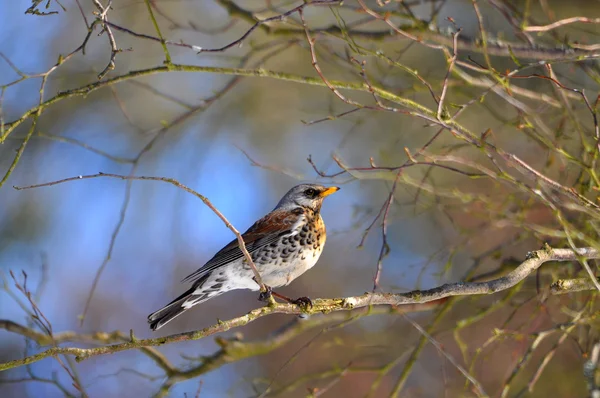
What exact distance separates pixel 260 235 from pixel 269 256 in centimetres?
20

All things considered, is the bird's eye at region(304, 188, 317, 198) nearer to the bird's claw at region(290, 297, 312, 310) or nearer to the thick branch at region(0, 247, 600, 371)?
the bird's claw at region(290, 297, 312, 310)

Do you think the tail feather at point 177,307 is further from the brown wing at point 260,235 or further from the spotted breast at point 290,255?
the spotted breast at point 290,255

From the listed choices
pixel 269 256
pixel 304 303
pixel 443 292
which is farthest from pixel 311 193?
pixel 443 292

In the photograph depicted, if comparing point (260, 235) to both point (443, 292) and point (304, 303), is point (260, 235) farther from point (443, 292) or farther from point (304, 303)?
point (443, 292)

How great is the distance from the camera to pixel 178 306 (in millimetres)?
4254

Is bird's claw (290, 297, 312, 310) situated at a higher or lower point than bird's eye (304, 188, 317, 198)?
lower

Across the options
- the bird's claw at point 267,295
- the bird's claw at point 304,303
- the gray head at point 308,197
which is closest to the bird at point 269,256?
the gray head at point 308,197

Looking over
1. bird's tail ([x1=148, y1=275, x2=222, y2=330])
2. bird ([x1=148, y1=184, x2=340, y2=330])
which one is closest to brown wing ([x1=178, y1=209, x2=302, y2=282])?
bird ([x1=148, y1=184, x2=340, y2=330])

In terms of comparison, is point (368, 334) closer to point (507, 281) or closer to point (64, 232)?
point (507, 281)

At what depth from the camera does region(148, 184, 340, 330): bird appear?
4.31m

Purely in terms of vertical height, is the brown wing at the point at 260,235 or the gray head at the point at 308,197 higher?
the gray head at the point at 308,197

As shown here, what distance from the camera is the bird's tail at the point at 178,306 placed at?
4.12 m

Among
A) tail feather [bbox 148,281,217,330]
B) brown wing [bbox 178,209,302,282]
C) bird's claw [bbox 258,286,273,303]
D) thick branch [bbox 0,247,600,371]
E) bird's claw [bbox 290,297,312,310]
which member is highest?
brown wing [bbox 178,209,302,282]

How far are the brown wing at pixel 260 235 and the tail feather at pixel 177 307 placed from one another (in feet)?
0.36
